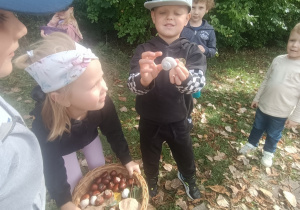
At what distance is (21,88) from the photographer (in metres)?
4.57

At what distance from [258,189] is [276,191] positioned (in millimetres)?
244

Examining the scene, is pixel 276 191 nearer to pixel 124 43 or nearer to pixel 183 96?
pixel 183 96

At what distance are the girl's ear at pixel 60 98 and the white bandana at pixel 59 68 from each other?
7 centimetres

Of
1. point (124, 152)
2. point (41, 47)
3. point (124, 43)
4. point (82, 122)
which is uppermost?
point (41, 47)

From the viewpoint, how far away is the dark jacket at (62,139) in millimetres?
1779

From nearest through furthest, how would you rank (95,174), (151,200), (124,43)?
(95,174) → (151,200) → (124,43)

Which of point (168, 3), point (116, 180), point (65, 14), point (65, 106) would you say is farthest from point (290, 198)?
point (65, 14)

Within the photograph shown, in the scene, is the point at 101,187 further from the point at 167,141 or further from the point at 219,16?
the point at 219,16

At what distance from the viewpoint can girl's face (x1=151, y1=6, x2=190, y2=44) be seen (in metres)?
1.92

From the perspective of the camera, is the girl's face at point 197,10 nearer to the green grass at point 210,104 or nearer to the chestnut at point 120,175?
the green grass at point 210,104

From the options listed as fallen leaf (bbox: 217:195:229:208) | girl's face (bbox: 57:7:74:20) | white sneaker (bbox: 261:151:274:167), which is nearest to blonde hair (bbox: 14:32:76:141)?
fallen leaf (bbox: 217:195:229:208)

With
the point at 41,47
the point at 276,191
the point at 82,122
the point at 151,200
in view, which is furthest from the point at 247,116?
the point at 41,47

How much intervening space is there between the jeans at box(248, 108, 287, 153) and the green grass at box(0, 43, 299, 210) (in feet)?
1.12

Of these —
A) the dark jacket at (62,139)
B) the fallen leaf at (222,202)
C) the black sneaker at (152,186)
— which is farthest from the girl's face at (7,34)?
the fallen leaf at (222,202)
